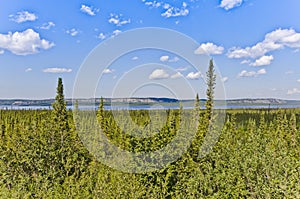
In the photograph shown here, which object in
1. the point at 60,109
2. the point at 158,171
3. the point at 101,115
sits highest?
the point at 60,109

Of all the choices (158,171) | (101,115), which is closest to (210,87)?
(158,171)

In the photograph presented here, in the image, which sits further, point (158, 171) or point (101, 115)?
point (101, 115)

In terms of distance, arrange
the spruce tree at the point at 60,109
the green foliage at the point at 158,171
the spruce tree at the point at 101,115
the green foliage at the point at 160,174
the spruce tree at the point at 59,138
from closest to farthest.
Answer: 1. the green foliage at the point at 160,174
2. the green foliage at the point at 158,171
3. the spruce tree at the point at 59,138
4. the spruce tree at the point at 60,109
5. the spruce tree at the point at 101,115

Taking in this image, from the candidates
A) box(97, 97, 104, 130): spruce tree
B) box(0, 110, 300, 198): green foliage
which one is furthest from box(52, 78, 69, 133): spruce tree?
box(97, 97, 104, 130): spruce tree

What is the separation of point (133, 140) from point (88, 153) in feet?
43.7

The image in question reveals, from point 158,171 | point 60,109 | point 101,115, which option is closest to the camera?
point 158,171

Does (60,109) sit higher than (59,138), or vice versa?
(60,109)

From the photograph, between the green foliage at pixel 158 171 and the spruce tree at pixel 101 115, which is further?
the spruce tree at pixel 101 115

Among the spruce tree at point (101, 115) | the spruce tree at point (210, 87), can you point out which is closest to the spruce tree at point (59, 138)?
the spruce tree at point (101, 115)

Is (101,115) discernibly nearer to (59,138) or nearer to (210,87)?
(59,138)

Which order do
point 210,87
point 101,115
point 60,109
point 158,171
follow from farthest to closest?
point 101,115 < point 60,109 < point 210,87 < point 158,171

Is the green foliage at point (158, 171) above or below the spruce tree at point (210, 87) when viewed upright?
Result: below

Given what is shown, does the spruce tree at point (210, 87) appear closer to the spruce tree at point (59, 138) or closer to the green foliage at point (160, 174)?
the green foliage at point (160, 174)

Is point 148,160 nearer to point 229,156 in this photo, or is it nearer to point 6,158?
point 229,156
